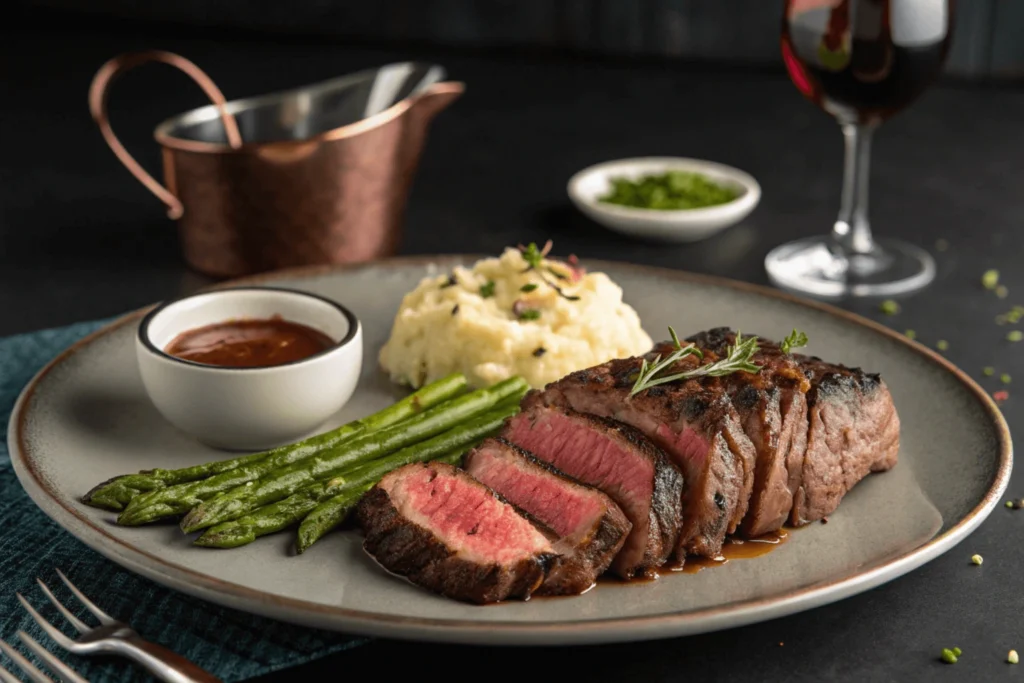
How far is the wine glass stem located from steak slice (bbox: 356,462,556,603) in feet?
11.0

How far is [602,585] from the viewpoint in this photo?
3307mm

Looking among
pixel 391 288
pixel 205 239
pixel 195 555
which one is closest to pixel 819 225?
pixel 391 288

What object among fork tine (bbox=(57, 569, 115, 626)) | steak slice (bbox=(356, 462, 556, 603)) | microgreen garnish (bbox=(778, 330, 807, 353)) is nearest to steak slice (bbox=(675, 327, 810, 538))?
microgreen garnish (bbox=(778, 330, 807, 353))

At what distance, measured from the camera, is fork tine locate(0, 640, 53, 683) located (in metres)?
2.95

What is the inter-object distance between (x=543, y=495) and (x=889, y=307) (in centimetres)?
289

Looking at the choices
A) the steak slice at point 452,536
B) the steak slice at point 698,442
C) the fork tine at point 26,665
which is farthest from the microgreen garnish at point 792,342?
the fork tine at point 26,665

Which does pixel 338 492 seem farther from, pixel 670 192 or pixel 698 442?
pixel 670 192

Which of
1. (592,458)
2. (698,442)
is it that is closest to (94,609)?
(592,458)

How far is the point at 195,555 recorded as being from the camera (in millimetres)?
3346

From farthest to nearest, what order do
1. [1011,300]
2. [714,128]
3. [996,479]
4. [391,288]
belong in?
[714,128]
[1011,300]
[391,288]
[996,479]

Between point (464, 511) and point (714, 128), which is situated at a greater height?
point (464, 511)

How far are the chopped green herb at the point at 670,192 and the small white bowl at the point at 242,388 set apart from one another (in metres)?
2.65

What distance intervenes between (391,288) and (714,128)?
402cm

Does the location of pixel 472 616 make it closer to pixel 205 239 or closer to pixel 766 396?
pixel 766 396
